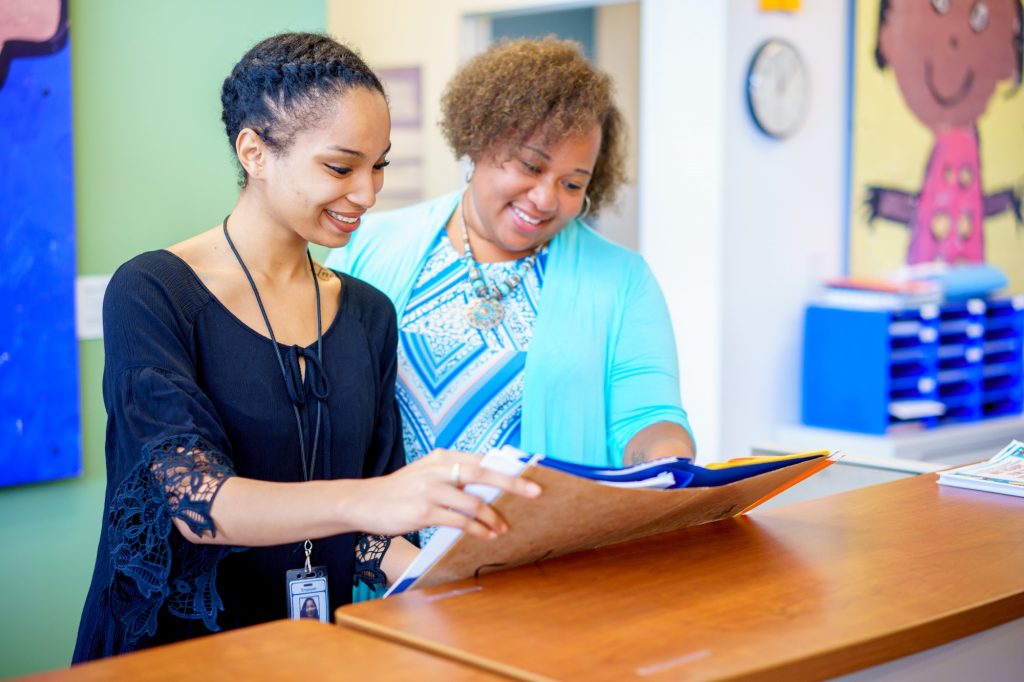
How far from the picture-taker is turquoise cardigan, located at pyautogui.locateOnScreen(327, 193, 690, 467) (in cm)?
225

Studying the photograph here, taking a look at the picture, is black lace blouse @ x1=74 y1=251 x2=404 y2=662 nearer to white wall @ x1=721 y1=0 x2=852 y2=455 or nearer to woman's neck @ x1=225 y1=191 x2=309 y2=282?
woman's neck @ x1=225 y1=191 x2=309 y2=282

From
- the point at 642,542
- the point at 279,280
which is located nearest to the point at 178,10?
the point at 279,280

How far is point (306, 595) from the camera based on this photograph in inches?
65.8

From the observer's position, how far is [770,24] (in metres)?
4.46

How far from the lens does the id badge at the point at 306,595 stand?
167 cm

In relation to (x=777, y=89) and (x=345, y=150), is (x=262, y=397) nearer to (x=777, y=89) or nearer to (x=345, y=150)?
(x=345, y=150)

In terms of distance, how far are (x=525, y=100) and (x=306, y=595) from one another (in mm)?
1079

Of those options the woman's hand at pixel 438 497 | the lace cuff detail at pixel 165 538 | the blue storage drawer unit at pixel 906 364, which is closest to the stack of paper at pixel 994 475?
the woman's hand at pixel 438 497

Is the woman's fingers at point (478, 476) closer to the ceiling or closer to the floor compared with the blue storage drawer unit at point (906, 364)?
closer to the ceiling

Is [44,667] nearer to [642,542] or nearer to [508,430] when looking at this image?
[508,430]

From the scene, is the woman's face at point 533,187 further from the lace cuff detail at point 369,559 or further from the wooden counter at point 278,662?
the wooden counter at point 278,662

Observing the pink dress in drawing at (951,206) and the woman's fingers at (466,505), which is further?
the pink dress in drawing at (951,206)

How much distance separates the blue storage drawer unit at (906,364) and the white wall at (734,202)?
0.14m

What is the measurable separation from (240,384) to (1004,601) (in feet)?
3.37
